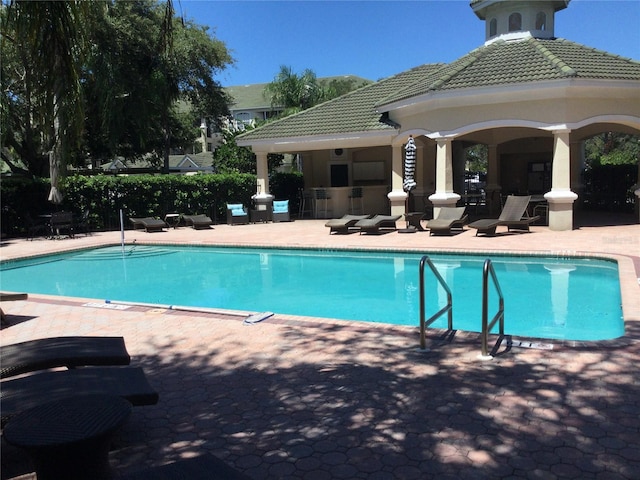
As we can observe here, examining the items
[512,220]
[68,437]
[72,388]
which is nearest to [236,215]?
[512,220]

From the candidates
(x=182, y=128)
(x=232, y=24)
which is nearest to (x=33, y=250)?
(x=232, y=24)

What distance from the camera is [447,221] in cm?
1567

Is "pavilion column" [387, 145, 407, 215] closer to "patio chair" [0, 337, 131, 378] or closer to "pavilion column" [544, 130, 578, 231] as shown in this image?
"pavilion column" [544, 130, 578, 231]

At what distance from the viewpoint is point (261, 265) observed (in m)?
14.2

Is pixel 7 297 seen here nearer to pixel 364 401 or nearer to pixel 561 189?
pixel 364 401

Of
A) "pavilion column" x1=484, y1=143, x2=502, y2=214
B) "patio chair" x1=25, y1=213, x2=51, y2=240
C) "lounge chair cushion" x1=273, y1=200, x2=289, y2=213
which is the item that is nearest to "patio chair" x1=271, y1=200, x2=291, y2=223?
"lounge chair cushion" x1=273, y1=200, x2=289, y2=213

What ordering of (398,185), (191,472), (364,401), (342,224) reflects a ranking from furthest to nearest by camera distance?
(398,185) < (342,224) < (364,401) < (191,472)

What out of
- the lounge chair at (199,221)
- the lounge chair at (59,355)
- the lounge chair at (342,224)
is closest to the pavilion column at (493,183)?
the lounge chair at (342,224)

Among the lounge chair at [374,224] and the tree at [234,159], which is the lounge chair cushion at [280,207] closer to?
the lounge chair at [374,224]

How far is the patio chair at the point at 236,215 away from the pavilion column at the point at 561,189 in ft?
40.0

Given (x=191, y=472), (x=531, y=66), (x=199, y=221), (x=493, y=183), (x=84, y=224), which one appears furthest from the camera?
(x=493, y=183)

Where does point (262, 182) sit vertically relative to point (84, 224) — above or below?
above

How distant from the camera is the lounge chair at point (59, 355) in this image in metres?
4.45

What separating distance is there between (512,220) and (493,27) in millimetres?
9149
